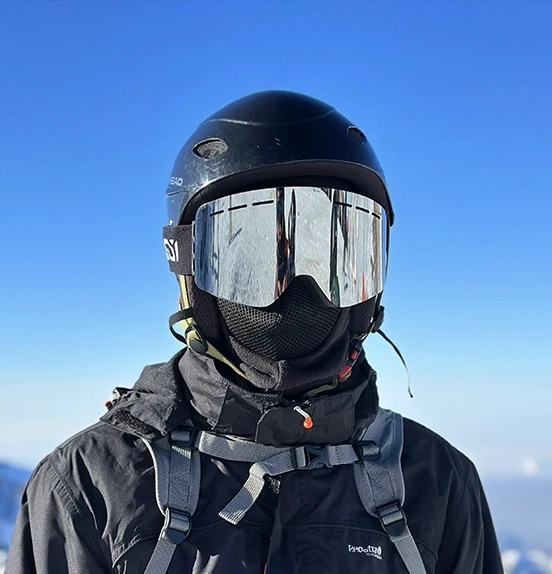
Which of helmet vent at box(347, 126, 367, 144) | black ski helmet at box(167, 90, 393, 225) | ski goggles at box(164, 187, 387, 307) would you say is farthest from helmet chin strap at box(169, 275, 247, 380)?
helmet vent at box(347, 126, 367, 144)

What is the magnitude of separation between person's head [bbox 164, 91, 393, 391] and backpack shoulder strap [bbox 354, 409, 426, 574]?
24 cm

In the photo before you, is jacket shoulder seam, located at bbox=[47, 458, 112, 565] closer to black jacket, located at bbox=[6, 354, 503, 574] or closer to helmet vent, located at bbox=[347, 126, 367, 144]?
black jacket, located at bbox=[6, 354, 503, 574]

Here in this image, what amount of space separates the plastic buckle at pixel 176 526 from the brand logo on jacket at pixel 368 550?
0.44 m

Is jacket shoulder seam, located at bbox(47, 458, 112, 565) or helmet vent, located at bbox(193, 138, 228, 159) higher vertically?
helmet vent, located at bbox(193, 138, 228, 159)

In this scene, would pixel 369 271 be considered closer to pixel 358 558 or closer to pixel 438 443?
pixel 438 443

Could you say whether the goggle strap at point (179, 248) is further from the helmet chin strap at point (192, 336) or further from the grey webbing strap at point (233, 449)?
the grey webbing strap at point (233, 449)

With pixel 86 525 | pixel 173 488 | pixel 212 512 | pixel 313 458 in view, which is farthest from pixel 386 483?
pixel 86 525

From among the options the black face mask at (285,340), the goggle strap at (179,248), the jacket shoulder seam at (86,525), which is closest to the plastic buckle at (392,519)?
the black face mask at (285,340)

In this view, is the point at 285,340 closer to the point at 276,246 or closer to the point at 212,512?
the point at 276,246

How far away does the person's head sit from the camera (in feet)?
6.49

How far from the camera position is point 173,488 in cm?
169

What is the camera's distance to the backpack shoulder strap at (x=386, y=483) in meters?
1.75

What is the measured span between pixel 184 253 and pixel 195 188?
23cm

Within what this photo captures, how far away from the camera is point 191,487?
171cm
